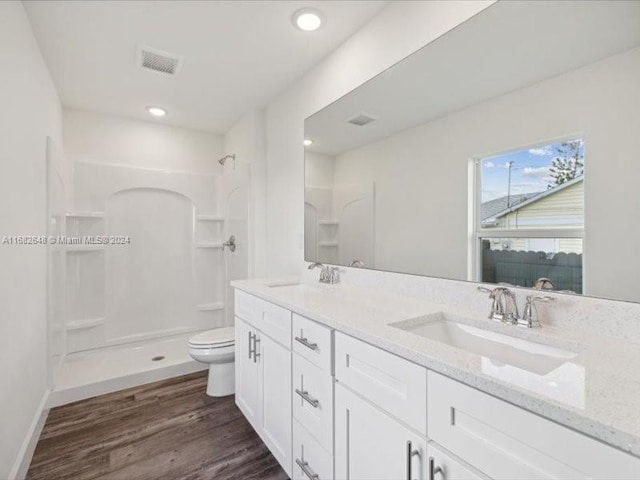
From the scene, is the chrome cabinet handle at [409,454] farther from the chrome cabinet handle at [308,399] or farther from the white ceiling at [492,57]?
the white ceiling at [492,57]

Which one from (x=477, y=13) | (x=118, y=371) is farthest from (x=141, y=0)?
(x=118, y=371)

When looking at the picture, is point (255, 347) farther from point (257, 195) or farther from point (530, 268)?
point (257, 195)

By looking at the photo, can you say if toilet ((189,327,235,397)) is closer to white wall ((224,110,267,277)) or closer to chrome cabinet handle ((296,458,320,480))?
white wall ((224,110,267,277))

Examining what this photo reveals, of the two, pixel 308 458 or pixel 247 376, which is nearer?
pixel 308 458

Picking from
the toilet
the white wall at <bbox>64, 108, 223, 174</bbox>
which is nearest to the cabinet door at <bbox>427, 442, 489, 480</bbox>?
the toilet

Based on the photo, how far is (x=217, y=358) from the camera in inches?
93.8

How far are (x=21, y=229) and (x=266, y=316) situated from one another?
135 cm

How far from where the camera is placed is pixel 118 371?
8.78 feet

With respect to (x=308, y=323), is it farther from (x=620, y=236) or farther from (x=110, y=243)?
(x=110, y=243)

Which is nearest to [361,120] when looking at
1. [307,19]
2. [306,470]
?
[307,19]

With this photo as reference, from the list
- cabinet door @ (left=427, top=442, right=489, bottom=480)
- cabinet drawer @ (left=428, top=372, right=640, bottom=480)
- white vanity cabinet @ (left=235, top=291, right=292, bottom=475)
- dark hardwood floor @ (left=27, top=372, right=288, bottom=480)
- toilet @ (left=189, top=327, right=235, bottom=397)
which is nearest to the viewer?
cabinet drawer @ (left=428, top=372, right=640, bottom=480)

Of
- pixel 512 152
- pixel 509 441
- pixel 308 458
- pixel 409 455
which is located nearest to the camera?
pixel 509 441

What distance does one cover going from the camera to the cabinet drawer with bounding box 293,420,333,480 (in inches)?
49.7

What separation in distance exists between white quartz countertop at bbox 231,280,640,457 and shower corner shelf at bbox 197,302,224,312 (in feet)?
8.68
